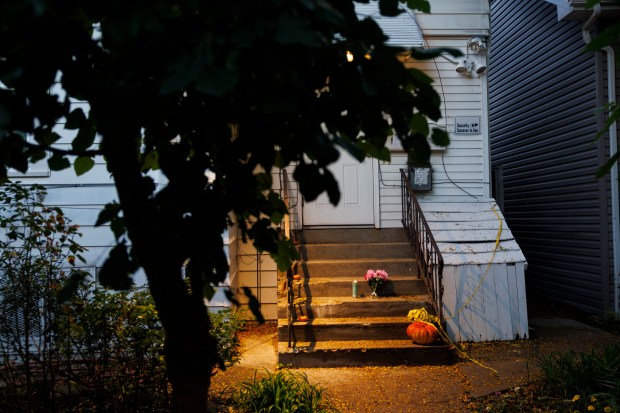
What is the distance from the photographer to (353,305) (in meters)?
6.58

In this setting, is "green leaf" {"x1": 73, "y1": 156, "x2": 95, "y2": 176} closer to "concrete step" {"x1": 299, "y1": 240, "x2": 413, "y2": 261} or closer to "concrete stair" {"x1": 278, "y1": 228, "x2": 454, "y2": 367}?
"concrete stair" {"x1": 278, "y1": 228, "x2": 454, "y2": 367}

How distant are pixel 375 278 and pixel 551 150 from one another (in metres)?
4.66

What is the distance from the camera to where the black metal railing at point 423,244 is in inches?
254

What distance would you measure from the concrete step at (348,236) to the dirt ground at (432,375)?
162 centimetres

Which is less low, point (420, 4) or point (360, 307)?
point (420, 4)

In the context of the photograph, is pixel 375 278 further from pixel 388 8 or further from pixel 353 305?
pixel 388 8

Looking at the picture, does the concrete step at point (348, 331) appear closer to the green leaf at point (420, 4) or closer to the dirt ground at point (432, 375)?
the dirt ground at point (432, 375)

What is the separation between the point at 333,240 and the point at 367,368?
2.53 m

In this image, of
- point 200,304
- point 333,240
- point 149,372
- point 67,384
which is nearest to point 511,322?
point 333,240

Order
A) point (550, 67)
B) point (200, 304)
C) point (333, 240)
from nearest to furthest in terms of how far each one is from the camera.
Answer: point (200, 304), point (333, 240), point (550, 67)

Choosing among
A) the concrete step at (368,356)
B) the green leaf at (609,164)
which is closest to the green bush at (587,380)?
the concrete step at (368,356)

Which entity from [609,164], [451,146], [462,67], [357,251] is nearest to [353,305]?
[357,251]

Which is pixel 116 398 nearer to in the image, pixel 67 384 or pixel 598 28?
pixel 67 384

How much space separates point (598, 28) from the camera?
8.04m
